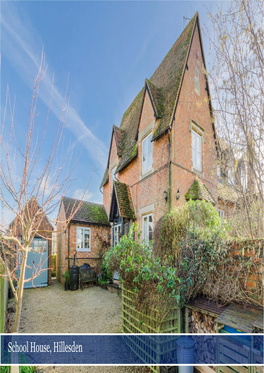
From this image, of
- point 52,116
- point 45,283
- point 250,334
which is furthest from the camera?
point 45,283

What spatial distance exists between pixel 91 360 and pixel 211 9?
823 centimetres

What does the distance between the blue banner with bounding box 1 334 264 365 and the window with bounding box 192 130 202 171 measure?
7182 millimetres

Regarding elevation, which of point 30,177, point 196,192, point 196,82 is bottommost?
point 30,177

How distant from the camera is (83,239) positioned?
14383 millimetres

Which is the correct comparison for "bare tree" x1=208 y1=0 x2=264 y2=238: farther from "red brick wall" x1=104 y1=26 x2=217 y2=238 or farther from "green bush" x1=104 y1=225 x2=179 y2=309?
"red brick wall" x1=104 y1=26 x2=217 y2=238

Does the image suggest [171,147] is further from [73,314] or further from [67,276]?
[67,276]

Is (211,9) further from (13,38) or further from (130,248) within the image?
(130,248)

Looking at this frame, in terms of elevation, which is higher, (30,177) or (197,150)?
(197,150)

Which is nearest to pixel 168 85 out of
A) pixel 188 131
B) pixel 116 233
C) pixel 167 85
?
pixel 167 85

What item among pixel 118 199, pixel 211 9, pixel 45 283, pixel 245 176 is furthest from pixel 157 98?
pixel 45 283

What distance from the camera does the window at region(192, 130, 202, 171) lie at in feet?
32.1

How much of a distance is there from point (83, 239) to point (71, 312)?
636 cm

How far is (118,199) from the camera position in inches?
412

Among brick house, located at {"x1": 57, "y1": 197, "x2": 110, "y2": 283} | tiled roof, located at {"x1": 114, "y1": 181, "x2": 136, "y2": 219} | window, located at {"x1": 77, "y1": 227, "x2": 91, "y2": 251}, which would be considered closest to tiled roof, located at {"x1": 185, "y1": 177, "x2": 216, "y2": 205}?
tiled roof, located at {"x1": 114, "y1": 181, "x2": 136, "y2": 219}
